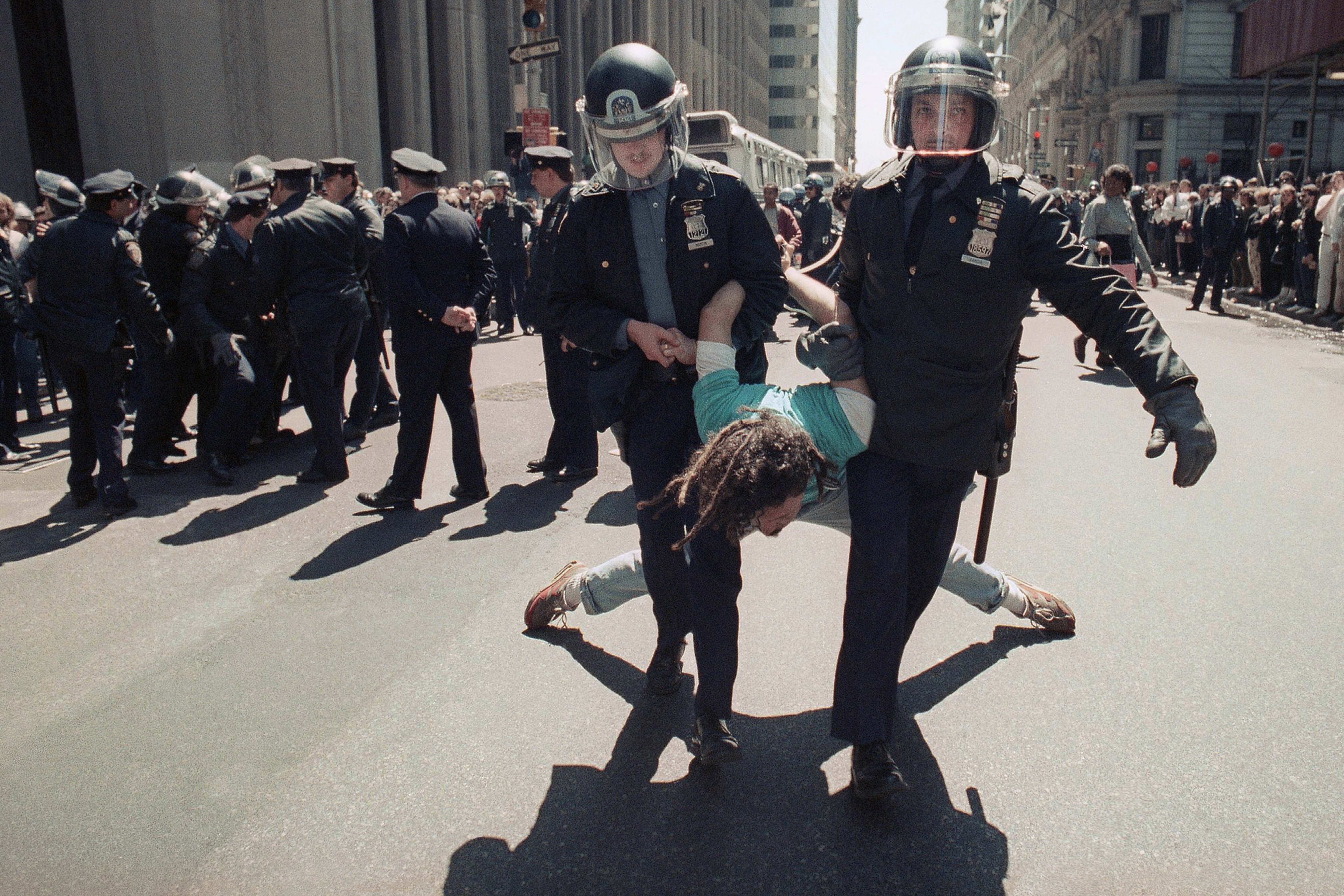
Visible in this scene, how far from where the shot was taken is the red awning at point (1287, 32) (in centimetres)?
2169

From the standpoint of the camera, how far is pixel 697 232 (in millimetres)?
3363

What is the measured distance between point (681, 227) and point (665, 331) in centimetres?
34

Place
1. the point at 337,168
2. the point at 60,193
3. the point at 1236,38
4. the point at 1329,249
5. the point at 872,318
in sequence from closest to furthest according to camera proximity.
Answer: the point at 872,318
the point at 337,168
the point at 60,193
the point at 1329,249
the point at 1236,38

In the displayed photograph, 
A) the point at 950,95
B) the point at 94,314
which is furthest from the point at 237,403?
the point at 950,95

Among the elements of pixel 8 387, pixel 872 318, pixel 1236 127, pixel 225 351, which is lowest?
pixel 8 387

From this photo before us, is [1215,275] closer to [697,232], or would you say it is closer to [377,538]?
[377,538]

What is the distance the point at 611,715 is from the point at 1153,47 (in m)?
59.3

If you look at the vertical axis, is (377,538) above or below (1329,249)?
below

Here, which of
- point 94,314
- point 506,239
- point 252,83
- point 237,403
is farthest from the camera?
point 252,83

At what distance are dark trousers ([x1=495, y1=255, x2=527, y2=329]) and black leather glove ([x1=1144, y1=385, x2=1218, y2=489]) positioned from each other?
1209 centimetres

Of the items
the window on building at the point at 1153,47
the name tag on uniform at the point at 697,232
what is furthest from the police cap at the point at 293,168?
the window on building at the point at 1153,47

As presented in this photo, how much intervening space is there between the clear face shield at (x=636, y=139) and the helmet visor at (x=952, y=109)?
0.71 metres

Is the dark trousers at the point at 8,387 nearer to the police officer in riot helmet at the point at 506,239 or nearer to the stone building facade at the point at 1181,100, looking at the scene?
the police officer in riot helmet at the point at 506,239

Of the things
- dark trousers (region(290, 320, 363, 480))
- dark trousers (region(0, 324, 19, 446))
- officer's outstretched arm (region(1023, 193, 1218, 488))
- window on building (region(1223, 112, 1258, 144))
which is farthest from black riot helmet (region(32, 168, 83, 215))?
window on building (region(1223, 112, 1258, 144))
